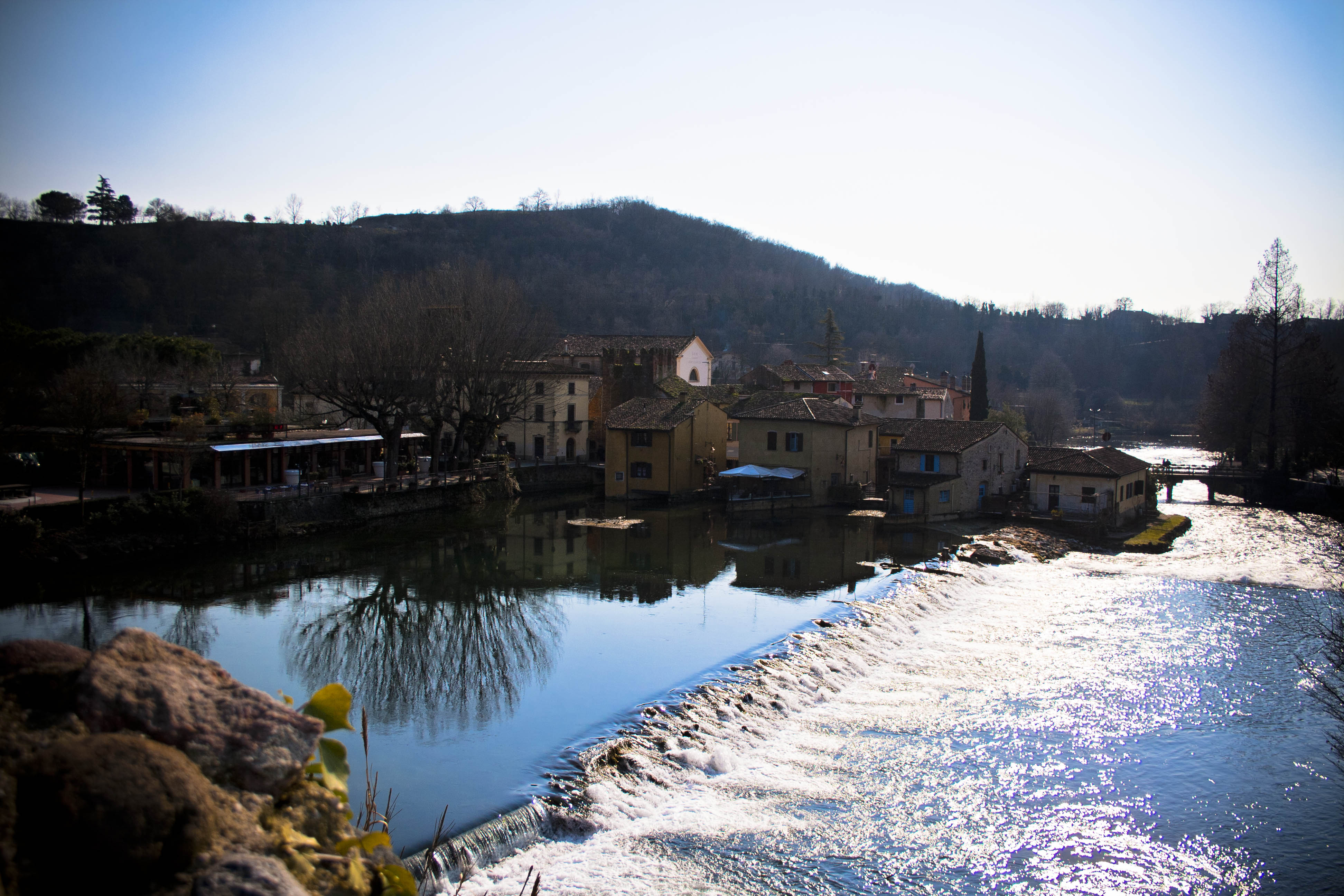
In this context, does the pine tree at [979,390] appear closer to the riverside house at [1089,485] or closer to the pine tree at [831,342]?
the pine tree at [831,342]

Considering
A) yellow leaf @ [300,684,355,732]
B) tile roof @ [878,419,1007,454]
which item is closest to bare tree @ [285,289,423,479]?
tile roof @ [878,419,1007,454]

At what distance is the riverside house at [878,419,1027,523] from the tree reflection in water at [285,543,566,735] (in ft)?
55.3

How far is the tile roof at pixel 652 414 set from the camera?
3753cm

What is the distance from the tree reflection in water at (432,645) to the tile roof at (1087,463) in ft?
70.3

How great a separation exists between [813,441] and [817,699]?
71.7ft

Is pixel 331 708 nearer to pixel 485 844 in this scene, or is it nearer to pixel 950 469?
pixel 485 844

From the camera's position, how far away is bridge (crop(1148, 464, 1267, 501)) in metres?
41.1

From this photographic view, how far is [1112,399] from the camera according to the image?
98.5 metres

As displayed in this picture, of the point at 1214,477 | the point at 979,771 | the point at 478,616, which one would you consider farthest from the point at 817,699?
the point at 1214,477

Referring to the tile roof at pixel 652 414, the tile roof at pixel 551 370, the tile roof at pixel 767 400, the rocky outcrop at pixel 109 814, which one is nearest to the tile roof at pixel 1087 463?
the tile roof at pixel 767 400

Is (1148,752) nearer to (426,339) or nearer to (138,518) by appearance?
(138,518)

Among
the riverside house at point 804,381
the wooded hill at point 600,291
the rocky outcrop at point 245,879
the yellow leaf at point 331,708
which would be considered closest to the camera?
the rocky outcrop at point 245,879

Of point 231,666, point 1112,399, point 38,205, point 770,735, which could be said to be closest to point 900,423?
point 770,735

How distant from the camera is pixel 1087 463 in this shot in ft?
108
